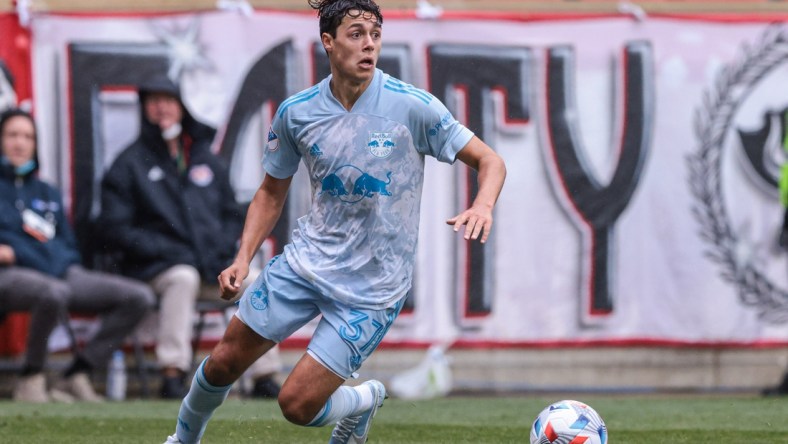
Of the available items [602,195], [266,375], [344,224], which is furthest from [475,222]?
[602,195]

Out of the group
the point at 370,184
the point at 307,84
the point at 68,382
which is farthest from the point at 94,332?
the point at 370,184

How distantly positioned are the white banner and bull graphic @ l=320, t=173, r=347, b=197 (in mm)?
5616

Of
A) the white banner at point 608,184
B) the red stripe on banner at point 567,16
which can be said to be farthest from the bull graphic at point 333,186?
the red stripe on banner at point 567,16

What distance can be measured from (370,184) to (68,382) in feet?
18.2

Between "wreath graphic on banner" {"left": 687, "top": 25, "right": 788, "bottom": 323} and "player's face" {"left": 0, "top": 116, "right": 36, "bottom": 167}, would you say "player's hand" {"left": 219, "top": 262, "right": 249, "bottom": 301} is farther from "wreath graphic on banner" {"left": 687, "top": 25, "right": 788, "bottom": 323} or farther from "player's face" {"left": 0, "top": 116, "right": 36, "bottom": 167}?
"wreath graphic on banner" {"left": 687, "top": 25, "right": 788, "bottom": 323}

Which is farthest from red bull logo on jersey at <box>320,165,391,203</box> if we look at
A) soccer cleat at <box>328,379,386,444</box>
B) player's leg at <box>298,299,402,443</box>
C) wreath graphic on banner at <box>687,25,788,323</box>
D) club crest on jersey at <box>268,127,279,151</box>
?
wreath graphic on banner at <box>687,25,788,323</box>

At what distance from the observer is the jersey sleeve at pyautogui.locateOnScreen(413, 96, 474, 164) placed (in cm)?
643

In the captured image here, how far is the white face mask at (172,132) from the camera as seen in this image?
1159 centimetres

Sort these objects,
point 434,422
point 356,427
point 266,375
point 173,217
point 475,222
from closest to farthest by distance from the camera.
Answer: point 475,222, point 356,427, point 434,422, point 266,375, point 173,217

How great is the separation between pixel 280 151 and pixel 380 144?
0.53 m

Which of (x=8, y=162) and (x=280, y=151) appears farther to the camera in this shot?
(x=8, y=162)

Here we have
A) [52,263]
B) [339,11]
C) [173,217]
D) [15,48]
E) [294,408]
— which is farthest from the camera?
[15,48]

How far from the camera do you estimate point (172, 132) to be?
38.1 ft

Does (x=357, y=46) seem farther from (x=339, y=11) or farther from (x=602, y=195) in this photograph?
(x=602, y=195)
